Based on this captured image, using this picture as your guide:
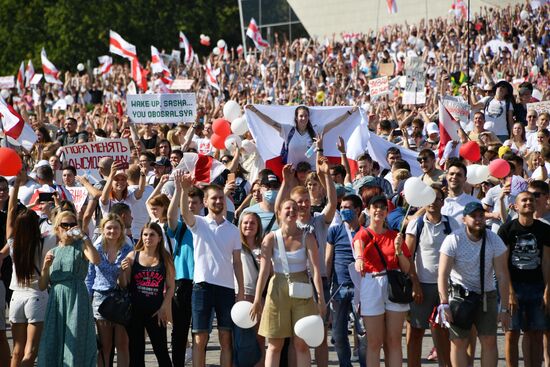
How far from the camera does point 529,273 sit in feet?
35.7

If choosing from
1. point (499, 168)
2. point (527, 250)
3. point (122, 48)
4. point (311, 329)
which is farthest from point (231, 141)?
point (122, 48)

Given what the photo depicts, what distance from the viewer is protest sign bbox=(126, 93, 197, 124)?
60.0 feet

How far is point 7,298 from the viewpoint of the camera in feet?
40.1

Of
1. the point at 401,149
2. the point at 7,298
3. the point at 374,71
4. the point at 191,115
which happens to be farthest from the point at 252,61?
the point at 7,298

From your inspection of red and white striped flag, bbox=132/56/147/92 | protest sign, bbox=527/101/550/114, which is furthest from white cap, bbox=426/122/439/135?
red and white striped flag, bbox=132/56/147/92

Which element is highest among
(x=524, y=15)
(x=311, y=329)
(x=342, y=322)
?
(x=524, y=15)

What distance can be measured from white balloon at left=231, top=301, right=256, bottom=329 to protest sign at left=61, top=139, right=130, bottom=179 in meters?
5.57

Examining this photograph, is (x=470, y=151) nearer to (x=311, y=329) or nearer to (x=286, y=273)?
(x=286, y=273)

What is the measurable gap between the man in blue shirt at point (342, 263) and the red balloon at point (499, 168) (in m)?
2.42

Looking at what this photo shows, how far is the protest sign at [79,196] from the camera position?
45.8 ft

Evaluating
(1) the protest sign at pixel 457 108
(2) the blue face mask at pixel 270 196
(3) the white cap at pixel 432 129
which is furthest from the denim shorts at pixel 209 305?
(3) the white cap at pixel 432 129

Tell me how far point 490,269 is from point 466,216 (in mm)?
489

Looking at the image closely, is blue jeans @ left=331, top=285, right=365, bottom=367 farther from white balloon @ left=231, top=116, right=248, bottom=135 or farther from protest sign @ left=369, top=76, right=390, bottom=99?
protest sign @ left=369, top=76, right=390, bottom=99

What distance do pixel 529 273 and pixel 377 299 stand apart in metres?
1.45
